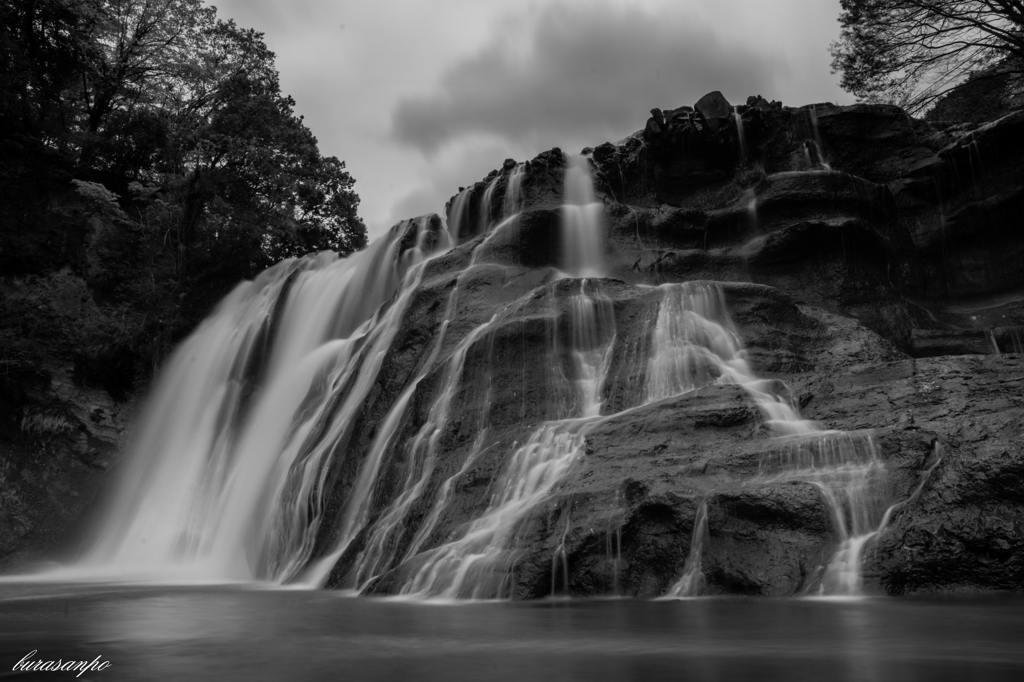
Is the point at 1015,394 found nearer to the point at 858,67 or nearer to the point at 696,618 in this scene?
the point at 696,618

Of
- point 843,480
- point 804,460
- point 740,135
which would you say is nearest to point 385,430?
point 804,460

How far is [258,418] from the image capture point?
17156mm

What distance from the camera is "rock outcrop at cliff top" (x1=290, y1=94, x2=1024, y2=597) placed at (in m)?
7.17

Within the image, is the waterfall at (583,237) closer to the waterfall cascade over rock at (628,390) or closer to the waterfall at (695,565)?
the waterfall cascade over rock at (628,390)

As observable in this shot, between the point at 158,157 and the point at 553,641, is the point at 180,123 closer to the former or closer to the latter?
the point at 158,157

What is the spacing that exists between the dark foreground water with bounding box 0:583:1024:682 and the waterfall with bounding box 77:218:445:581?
15.3 ft

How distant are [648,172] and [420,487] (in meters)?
11.1

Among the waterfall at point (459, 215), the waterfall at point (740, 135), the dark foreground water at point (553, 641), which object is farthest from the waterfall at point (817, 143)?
the dark foreground water at point (553, 641)

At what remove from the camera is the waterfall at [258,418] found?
12.8m

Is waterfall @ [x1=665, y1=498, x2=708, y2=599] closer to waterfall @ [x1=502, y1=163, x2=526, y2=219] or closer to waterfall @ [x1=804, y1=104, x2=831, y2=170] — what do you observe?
waterfall @ [x1=502, y1=163, x2=526, y2=219]

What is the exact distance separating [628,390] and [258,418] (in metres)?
9.17

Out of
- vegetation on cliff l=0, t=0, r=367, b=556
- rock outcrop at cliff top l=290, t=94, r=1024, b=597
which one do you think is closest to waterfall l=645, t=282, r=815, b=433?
rock outcrop at cliff top l=290, t=94, r=1024, b=597

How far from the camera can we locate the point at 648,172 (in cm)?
1873

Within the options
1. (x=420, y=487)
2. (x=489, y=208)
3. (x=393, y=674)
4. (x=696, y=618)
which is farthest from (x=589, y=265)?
(x=393, y=674)
